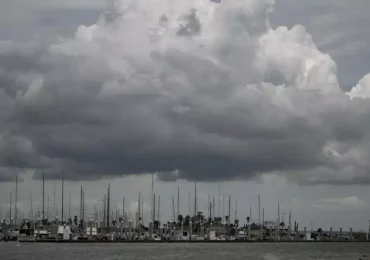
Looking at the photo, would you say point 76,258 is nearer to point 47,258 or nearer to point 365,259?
point 47,258

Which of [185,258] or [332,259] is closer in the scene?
[185,258]

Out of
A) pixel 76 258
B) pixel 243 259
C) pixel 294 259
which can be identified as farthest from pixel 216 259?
pixel 76 258

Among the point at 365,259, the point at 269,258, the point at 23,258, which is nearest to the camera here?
the point at 365,259

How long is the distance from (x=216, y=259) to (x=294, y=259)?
17.9 m

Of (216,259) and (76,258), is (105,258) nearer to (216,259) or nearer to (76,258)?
(76,258)

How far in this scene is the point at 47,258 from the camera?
169 m

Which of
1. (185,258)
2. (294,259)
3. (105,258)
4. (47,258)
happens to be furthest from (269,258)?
(47,258)

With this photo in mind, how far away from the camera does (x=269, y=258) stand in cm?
17875

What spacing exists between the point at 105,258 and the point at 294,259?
133 feet

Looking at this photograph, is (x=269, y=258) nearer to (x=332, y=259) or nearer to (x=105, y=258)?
(x=332, y=259)

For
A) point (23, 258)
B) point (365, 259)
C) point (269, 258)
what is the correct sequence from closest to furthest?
point (365, 259), point (23, 258), point (269, 258)

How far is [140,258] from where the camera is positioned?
6747 inches

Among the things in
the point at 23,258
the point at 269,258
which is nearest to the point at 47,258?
the point at 23,258

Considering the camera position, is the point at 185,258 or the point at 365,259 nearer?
the point at 365,259
